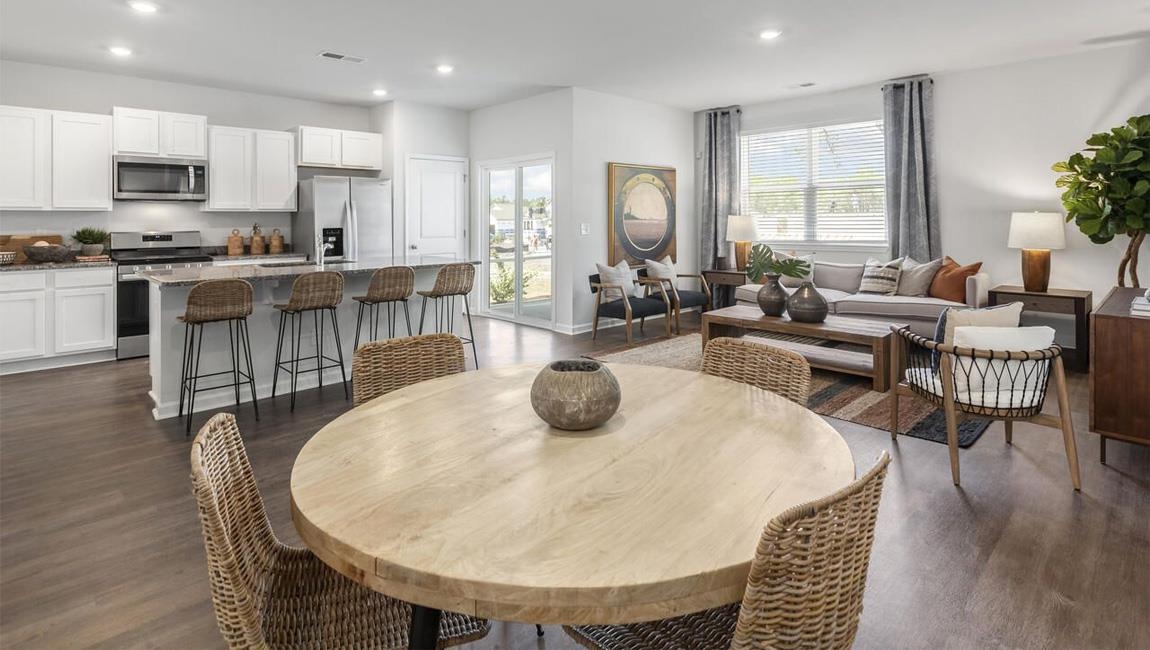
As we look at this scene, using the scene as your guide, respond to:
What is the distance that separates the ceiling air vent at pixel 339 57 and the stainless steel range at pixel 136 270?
2.13 m

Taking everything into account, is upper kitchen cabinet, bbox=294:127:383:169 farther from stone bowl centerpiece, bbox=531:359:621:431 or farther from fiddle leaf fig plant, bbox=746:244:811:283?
stone bowl centerpiece, bbox=531:359:621:431

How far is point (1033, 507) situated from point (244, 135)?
7.18m

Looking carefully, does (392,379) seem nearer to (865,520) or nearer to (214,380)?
(865,520)

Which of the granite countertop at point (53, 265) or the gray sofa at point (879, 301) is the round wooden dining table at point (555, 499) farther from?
the granite countertop at point (53, 265)

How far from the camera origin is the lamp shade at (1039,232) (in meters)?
5.38

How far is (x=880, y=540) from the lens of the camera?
2.49 metres

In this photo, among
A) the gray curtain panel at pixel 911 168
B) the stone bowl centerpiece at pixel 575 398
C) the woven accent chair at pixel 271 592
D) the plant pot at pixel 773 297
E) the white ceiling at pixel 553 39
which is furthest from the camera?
the gray curtain panel at pixel 911 168

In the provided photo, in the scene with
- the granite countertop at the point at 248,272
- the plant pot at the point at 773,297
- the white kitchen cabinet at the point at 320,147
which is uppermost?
the white kitchen cabinet at the point at 320,147

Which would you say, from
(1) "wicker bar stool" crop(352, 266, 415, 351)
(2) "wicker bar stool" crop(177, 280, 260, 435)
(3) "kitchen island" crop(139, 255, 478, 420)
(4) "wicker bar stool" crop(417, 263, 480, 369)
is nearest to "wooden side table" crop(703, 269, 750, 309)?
(4) "wicker bar stool" crop(417, 263, 480, 369)

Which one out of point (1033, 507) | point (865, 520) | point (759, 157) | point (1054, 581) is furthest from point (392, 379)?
point (759, 157)

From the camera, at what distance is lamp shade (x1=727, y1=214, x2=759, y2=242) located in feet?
24.6

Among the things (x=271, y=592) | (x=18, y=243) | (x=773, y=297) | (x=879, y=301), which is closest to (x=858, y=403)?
(x=773, y=297)

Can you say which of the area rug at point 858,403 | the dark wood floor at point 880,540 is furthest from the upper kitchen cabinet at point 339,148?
the dark wood floor at point 880,540

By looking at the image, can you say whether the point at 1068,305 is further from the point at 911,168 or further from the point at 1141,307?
the point at 1141,307
